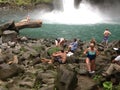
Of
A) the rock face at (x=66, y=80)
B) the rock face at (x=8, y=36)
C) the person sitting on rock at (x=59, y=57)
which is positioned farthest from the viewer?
the rock face at (x=8, y=36)

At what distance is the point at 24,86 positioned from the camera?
62.0ft

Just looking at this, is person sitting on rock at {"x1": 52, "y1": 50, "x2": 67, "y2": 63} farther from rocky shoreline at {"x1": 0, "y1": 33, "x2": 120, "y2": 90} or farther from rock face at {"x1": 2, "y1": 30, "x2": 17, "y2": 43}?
rock face at {"x1": 2, "y1": 30, "x2": 17, "y2": 43}

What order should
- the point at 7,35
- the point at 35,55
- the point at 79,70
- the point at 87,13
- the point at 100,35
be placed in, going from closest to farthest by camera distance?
the point at 79,70
the point at 35,55
the point at 7,35
the point at 100,35
the point at 87,13

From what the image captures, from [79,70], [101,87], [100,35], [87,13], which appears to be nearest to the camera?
[101,87]

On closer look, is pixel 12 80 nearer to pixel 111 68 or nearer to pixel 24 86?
pixel 24 86

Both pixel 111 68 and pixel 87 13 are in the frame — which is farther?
pixel 87 13

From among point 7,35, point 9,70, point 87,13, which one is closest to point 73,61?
point 9,70

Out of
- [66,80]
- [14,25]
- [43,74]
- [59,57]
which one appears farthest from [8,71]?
[14,25]

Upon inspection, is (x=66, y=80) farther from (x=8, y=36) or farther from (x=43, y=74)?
(x=8, y=36)

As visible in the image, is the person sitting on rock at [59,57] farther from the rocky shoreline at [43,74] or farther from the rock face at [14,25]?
the rock face at [14,25]

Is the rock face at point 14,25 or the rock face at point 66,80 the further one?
the rock face at point 14,25

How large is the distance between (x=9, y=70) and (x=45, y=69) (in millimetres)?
2707

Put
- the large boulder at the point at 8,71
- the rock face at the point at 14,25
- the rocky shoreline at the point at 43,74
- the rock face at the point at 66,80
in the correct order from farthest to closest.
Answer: the rock face at the point at 14,25 → the large boulder at the point at 8,71 → the rocky shoreline at the point at 43,74 → the rock face at the point at 66,80

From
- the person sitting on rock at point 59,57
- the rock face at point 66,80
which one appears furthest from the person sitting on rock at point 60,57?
the rock face at point 66,80
